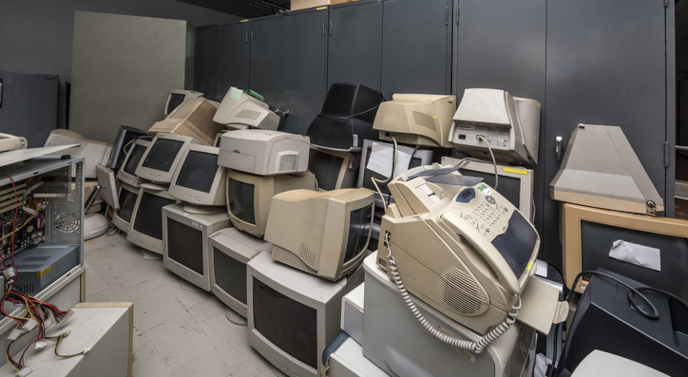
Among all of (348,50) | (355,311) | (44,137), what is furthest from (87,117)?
(355,311)

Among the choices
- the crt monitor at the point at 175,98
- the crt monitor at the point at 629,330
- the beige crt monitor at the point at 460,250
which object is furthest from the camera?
the crt monitor at the point at 175,98

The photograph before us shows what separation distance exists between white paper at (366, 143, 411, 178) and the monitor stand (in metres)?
1.12

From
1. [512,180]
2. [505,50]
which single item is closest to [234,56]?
[505,50]

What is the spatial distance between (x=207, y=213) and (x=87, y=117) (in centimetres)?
286

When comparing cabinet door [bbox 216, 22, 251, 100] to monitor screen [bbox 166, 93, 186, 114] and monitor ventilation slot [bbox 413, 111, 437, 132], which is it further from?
monitor ventilation slot [bbox 413, 111, 437, 132]

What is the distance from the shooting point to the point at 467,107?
1672mm

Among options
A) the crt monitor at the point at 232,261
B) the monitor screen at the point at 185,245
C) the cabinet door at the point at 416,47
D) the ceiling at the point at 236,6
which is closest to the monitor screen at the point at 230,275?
the crt monitor at the point at 232,261

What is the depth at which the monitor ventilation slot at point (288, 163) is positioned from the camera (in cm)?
180

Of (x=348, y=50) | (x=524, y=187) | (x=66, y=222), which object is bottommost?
(x=66, y=222)

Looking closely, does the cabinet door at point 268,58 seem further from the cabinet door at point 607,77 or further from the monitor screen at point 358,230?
the cabinet door at point 607,77

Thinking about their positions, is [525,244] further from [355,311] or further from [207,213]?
[207,213]

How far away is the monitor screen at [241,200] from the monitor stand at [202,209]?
19cm

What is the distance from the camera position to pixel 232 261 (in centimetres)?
174

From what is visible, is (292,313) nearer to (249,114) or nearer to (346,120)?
(346,120)
